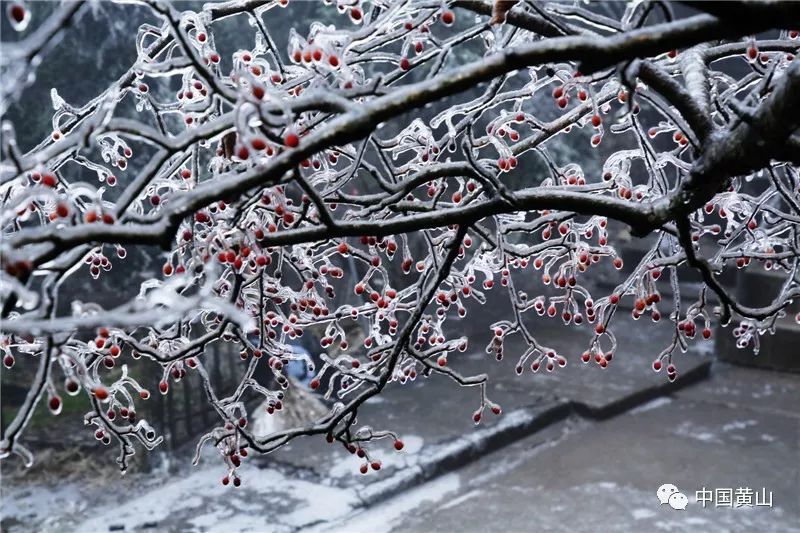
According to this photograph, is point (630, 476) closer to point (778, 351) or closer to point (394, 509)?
point (394, 509)

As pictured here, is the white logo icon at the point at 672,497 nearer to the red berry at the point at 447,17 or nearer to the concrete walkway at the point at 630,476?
the concrete walkway at the point at 630,476

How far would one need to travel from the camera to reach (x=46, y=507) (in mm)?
5164

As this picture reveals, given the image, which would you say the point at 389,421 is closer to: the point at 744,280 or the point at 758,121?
the point at 744,280

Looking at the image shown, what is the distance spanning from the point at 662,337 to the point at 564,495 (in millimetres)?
3994

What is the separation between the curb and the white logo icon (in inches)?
49.2

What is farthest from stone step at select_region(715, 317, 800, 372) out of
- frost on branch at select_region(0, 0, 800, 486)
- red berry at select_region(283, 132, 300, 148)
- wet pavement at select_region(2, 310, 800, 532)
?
red berry at select_region(283, 132, 300, 148)

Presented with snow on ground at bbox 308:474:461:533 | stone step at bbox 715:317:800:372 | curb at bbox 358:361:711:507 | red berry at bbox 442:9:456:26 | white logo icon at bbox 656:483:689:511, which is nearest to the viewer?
red berry at bbox 442:9:456:26

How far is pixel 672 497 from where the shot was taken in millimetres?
5109

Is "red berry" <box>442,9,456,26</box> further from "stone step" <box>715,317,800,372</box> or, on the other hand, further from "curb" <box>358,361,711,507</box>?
"stone step" <box>715,317,800,372</box>

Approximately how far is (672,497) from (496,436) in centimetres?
137

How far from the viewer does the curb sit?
5305mm

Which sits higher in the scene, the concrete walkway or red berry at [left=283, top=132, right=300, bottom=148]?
red berry at [left=283, top=132, right=300, bottom=148]

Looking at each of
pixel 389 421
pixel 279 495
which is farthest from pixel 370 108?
pixel 389 421

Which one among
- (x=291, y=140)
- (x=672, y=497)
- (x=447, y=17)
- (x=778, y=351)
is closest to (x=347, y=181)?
(x=447, y=17)
